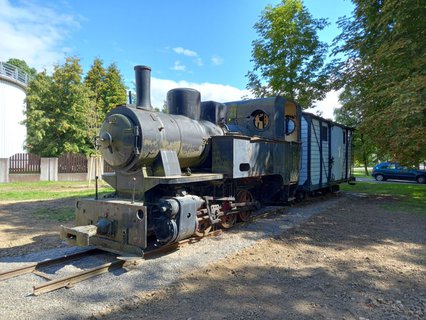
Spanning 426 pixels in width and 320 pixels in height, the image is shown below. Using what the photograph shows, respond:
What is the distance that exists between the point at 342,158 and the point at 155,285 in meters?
12.1

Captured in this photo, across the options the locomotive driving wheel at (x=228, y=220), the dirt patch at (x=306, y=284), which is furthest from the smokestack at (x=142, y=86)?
the dirt patch at (x=306, y=284)

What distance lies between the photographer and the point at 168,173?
5.61m

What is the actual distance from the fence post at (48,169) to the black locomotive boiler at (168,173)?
49.3 ft

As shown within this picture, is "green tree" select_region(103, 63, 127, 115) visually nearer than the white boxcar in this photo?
No

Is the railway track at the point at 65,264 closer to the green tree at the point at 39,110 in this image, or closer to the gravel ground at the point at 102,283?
the gravel ground at the point at 102,283

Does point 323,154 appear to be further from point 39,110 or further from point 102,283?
point 39,110

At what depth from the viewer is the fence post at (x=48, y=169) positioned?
19186mm

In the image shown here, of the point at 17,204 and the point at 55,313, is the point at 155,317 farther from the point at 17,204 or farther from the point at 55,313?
the point at 17,204

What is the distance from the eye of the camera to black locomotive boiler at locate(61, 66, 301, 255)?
5.19 meters

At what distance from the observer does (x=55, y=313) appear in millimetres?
3518

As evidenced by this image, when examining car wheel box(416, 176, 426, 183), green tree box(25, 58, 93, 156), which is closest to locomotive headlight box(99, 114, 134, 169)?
green tree box(25, 58, 93, 156)

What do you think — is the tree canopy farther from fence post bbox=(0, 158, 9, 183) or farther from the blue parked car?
the blue parked car

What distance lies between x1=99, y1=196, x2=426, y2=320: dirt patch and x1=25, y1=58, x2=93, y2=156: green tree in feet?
64.5

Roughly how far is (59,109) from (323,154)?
60.2ft
